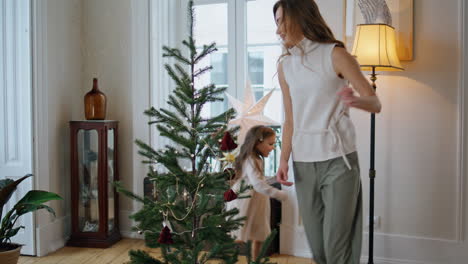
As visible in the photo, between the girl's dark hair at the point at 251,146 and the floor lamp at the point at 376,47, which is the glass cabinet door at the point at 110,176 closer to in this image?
the girl's dark hair at the point at 251,146

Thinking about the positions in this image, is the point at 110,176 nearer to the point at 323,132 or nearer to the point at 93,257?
the point at 93,257

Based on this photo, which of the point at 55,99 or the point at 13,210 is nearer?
the point at 13,210

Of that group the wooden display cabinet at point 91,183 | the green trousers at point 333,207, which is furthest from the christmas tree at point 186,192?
the wooden display cabinet at point 91,183

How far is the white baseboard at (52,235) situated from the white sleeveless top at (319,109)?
7.44ft

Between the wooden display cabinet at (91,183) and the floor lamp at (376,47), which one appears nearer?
the floor lamp at (376,47)

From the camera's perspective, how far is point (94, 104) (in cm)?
339

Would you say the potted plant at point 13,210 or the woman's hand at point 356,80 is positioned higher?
the woman's hand at point 356,80

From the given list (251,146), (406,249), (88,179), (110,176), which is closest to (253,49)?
(251,146)

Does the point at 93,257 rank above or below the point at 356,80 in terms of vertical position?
below

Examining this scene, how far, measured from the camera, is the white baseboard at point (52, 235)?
3162 millimetres

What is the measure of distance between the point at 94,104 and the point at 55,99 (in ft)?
0.93

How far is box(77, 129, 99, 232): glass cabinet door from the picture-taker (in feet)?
11.1

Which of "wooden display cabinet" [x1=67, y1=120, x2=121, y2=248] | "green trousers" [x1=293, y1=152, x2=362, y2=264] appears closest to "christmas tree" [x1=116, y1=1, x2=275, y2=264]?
"green trousers" [x1=293, y1=152, x2=362, y2=264]

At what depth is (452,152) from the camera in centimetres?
282
